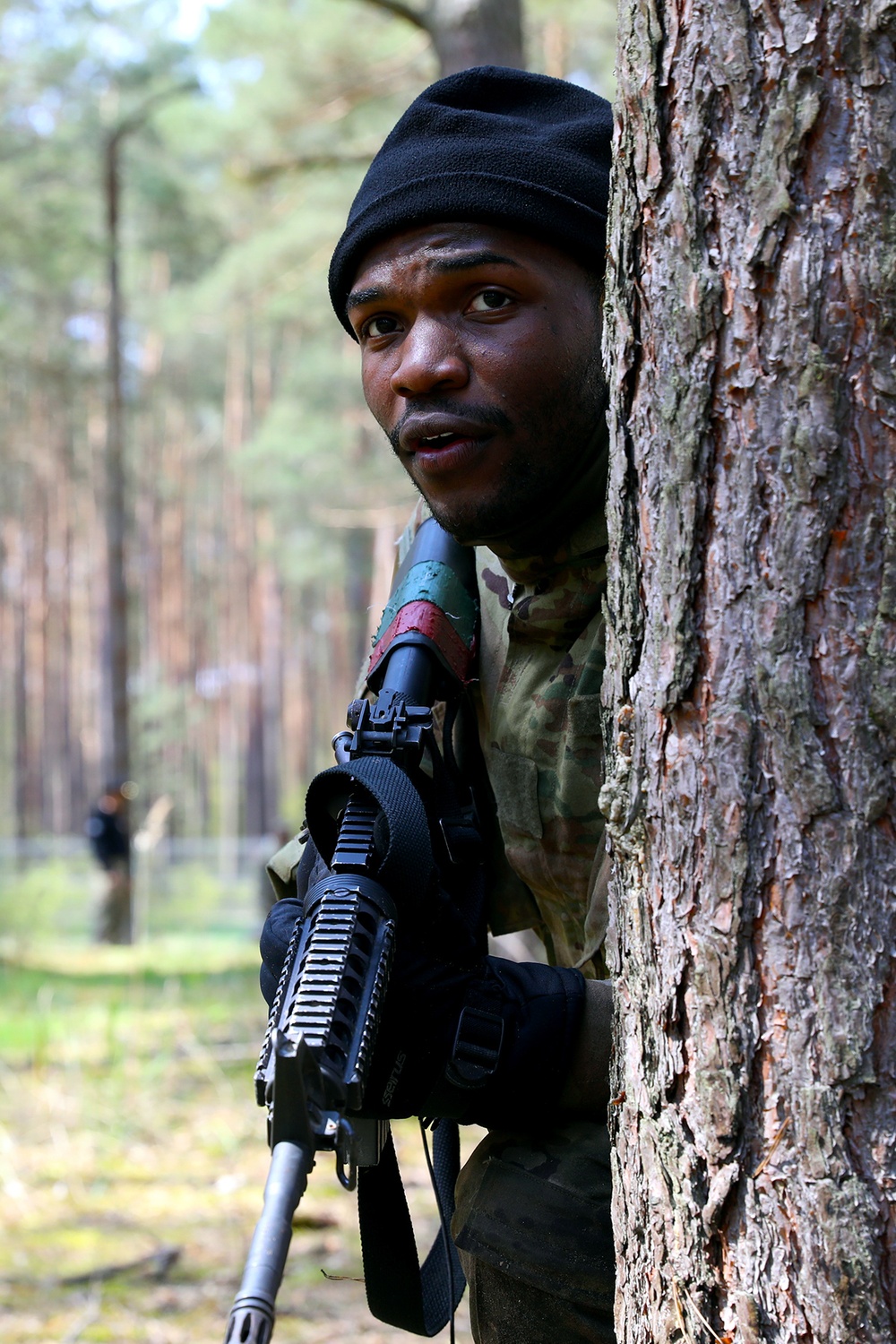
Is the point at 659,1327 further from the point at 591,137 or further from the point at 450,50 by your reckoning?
the point at 450,50

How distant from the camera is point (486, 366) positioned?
186cm

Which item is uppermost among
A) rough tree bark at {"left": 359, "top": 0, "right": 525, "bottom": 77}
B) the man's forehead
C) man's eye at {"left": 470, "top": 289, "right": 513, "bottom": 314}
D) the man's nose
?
rough tree bark at {"left": 359, "top": 0, "right": 525, "bottom": 77}

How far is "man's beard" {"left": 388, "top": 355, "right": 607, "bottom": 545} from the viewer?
1.89 m

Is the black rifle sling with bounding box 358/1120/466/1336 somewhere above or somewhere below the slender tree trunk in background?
below

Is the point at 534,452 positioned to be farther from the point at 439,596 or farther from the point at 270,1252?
the point at 270,1252

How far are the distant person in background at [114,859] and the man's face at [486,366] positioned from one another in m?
14.8

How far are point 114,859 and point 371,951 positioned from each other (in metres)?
15.4

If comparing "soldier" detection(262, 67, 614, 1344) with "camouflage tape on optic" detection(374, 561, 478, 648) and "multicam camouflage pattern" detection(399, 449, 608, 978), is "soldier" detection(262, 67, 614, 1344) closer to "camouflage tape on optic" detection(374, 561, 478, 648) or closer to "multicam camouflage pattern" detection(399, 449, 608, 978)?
"multicam camouflage pattern" detection(399, 449, 608, 978)

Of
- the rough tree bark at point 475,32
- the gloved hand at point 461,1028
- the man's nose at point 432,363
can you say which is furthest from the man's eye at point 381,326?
the rough tree bark at point 475,32

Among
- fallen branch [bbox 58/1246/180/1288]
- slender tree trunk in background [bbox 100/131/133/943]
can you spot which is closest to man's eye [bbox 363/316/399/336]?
fallen branch [bbox 58/1246/180/1288]

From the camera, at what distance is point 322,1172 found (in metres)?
5.32

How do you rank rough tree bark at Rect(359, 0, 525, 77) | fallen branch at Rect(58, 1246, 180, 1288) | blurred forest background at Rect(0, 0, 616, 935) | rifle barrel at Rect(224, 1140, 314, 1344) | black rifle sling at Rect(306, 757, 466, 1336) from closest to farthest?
1. rifle barrel at Rect(224, 1140, 314, 1344)
2. black rifle sling at Rect(306, 757, 466, 1336)
3. fallen branch at Rect(58, 1246, 180, 1288)
4. rough tree bark at Rect(359, 0, 525, 77)
5. blurred forest background at Rect(0, 0, 616, 935)

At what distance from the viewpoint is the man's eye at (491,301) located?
1.88m

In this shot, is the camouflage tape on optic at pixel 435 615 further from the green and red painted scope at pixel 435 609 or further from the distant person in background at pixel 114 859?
the distant person in background at pixel 114 859
